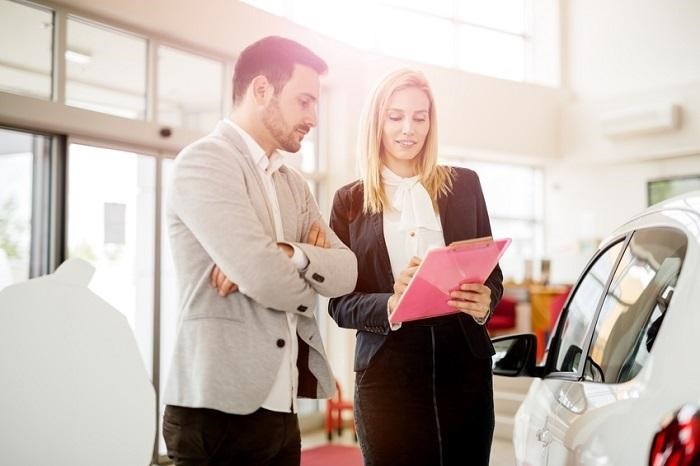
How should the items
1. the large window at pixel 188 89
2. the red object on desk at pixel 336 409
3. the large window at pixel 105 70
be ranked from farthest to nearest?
the red object on desk at pixel 336 409 < the large window at pixel 188 89 < the large window at pixel 105 70

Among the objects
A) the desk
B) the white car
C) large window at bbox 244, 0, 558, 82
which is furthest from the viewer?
the desk

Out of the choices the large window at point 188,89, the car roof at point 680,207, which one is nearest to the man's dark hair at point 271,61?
the car roof at point 680,207

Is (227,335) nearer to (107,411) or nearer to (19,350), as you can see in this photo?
(107,411)

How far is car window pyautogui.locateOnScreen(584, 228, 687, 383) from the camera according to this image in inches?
48.5

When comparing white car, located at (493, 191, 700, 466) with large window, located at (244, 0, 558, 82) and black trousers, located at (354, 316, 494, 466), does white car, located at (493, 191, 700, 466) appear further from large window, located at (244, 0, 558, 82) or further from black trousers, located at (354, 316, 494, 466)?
large window, located at (244, 0, 558, 82)

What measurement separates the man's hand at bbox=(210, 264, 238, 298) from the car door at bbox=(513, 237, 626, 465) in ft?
2.24

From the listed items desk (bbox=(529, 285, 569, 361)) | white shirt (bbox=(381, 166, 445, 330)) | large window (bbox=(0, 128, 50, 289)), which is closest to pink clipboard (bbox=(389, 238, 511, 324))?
white shirt (bbox=(381, 166, 445, 330))

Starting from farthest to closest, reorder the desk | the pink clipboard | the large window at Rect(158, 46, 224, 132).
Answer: the desk → the large window at Rect(158, 46, 224, 132) → the pink clipboard

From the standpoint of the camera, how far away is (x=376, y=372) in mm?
1717

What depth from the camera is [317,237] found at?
156cm

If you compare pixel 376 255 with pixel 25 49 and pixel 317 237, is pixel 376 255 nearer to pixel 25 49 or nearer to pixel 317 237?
pixel 317 237

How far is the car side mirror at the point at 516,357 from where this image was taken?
5.97 feet

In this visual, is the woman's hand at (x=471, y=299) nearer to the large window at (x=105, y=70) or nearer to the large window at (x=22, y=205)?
the large window at (x=22, y=205)

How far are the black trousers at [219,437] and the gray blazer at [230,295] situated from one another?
0.03 metres
